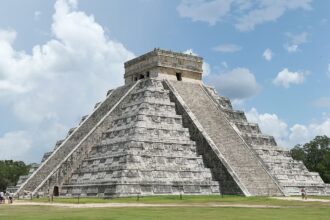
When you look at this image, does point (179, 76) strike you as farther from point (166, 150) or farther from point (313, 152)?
point (313, 152)

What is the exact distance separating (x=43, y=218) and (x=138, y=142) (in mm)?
17908

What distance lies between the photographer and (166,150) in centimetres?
3700

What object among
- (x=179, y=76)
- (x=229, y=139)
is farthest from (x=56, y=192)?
(x=179, y=76)

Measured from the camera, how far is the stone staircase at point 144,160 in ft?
112

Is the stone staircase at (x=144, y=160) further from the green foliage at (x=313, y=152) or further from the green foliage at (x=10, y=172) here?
the green foliage at (x=10, y=172)

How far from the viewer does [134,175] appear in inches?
1335

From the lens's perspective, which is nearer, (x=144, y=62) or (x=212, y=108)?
(x=212, y=108)

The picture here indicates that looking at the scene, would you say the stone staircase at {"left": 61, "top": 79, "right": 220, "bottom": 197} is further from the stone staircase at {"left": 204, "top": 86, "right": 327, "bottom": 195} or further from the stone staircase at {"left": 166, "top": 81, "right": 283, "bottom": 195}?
the stone staircase at {"left": 204, "top": 86, "right": 327, "bottom": 195}

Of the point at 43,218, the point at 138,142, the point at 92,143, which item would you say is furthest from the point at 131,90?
the point at 43,218

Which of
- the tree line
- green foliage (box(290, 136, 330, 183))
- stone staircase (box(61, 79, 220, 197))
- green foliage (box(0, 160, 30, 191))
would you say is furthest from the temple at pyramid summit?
green foliage (box(0, 160, 30, 191))

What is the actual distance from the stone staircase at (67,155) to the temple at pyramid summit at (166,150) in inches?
2.9

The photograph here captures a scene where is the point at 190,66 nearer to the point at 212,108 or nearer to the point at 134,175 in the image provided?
the point at 212,108

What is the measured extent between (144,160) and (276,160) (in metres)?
11.9

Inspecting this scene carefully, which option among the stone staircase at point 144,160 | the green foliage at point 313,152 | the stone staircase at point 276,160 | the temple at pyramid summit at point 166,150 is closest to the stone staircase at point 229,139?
the temple at pyramid summit at point 166,150
